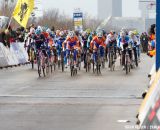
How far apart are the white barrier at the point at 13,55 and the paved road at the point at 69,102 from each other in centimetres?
707

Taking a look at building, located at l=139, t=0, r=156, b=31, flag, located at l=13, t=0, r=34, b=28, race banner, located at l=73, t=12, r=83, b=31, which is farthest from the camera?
building, located at l=139, t=0, r=156, b=31

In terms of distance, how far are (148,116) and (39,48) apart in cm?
1655

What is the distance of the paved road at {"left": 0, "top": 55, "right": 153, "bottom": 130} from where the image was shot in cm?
1167

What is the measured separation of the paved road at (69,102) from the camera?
11.7 metres

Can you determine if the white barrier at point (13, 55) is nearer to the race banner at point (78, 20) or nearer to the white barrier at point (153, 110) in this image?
the race banner at point (78, 20)

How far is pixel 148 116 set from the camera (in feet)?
27.3

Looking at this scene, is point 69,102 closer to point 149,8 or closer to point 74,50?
point 74,50

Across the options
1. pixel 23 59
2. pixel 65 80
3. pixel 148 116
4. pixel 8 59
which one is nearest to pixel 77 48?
pixel 65 80

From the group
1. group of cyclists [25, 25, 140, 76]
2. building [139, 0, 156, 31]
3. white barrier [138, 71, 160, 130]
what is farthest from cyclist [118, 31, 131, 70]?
white barrier [138, 71, 160, 130]

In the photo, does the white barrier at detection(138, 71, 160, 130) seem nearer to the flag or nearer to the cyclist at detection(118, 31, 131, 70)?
the cyclist at detection(118, 31, 131, 70)

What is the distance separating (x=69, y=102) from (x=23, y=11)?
761 inches

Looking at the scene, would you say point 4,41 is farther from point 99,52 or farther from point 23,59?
point 99,52

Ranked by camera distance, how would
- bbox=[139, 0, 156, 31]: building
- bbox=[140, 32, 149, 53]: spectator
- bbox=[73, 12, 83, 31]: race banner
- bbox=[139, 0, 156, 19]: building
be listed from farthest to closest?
bbox=[140, 32, 149, 53]: spectator → bbox=[139, 0, 156, 31]: building → bbox=[139, 0, 156, 19]: building → bbox=[73, 12, 83, 31]: race banner

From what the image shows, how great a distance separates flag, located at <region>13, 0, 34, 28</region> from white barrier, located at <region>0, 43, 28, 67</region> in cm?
137
